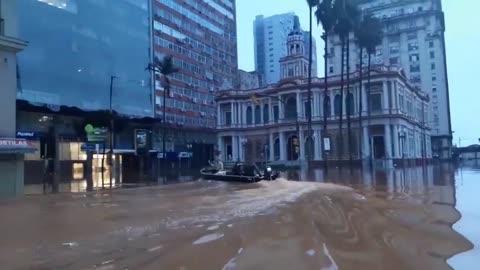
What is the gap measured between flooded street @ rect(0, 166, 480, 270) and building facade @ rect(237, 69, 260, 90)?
305 ft

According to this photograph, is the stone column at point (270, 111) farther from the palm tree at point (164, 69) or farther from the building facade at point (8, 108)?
the building facade at point (8, 108)

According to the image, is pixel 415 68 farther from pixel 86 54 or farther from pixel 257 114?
pixel 86 54

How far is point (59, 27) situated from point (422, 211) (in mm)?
53336

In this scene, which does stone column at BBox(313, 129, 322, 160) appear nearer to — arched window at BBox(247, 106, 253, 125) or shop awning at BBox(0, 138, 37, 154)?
arched window at BBox(247, 106, 253, 125)

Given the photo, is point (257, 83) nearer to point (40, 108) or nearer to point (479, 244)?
point (40, 108)

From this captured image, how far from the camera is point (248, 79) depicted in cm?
11625

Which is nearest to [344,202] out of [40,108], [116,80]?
[40,108]

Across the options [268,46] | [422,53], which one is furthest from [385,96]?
[268,46]

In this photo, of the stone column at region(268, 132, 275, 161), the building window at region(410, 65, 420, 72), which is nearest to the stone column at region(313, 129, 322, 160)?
the stone column at region(268, 132, 275, 161)

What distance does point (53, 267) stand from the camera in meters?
6.86

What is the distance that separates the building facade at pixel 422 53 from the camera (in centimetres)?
10650

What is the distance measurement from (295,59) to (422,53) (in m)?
37.7

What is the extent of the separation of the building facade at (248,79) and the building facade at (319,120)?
20428mm

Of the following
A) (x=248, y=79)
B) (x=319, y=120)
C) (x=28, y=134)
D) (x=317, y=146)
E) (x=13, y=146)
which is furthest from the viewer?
(x=248, y=79)
